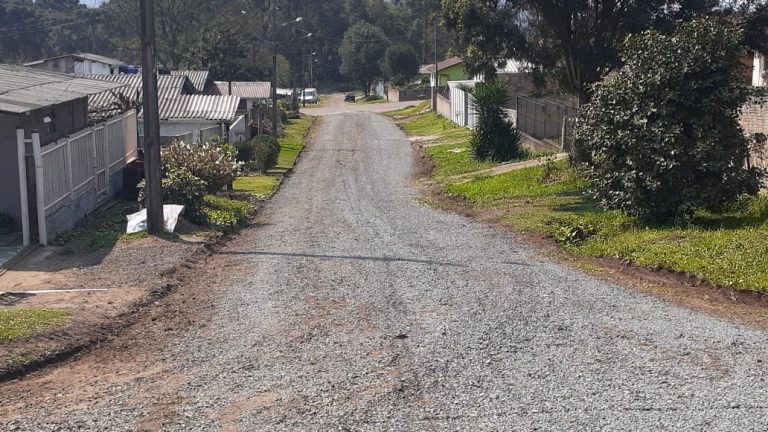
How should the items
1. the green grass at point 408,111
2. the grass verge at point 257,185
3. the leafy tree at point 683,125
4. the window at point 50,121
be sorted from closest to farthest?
the leafy tree at point 683,125, the window at point 50,121, the grass verge at point 257,185, the green grass at point 408,111

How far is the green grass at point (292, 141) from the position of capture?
35.2 metres

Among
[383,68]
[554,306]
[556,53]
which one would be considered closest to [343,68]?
[383,68]

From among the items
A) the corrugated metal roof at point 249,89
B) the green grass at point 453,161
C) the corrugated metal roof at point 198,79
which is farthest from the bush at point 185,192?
the corrugated metal roof at point 249,89

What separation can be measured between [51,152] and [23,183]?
1375mm

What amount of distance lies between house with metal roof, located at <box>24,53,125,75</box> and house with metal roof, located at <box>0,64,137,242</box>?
36.9m

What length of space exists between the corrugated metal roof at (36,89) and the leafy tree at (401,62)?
7587 cm

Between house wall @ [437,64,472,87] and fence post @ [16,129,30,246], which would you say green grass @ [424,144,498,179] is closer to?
fence post @ [16,129,30,246]

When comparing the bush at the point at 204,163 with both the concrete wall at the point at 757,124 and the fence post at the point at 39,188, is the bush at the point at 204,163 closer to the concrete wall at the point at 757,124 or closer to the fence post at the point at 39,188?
the fence post at the point at 39,188

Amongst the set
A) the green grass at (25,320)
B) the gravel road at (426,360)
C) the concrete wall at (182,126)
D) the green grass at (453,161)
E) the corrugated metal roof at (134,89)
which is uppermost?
the corrugated metal roof at (134,89)

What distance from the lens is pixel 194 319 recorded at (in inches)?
392

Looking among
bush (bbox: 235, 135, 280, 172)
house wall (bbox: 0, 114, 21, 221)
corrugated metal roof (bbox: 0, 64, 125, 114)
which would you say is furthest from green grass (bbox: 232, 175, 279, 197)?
house wall (bbox: 0, 114, 21, 221)

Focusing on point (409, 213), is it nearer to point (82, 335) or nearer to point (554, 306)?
point (554, 306)

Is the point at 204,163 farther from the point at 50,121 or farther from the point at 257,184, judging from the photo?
the point at 257,184

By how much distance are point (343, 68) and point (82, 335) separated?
99033mm
